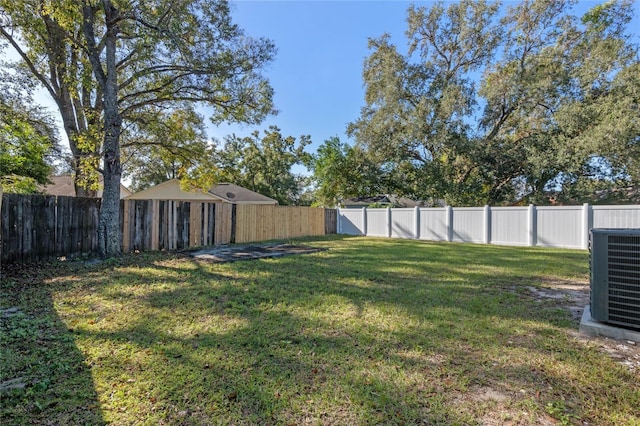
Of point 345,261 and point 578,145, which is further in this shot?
point 578,145

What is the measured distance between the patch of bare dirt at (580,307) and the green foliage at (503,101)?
10925 millimetres

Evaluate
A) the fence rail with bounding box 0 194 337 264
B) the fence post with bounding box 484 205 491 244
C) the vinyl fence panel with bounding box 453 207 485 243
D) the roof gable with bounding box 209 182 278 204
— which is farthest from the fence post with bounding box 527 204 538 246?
the roof gable with bounding box 209 182 278 204

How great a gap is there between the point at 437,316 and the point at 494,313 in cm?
73

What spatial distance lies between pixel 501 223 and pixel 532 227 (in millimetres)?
971

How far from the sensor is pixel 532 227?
10.4 m

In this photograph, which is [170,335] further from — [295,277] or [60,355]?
[295,277]

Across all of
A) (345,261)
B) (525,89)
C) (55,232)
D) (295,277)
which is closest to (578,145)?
A: (525,89)

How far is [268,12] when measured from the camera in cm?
863

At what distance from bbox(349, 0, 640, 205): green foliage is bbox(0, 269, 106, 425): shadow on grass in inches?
645

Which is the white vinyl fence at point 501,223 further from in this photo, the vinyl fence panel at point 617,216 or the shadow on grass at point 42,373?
the shadow on grass at point 42,373

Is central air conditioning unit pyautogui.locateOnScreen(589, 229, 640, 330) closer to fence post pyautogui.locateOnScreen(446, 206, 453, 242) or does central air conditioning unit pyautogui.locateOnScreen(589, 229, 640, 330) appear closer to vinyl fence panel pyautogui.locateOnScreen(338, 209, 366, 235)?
fence post pyautogui.locateOnScreen(446, 206, 453, 242)

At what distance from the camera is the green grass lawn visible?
1.77m

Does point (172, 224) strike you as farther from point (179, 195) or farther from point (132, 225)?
point (179, 195)

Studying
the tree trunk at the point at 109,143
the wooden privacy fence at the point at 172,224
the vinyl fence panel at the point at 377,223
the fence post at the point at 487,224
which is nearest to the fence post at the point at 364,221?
the vinyl fence panel at the point at 377,223
